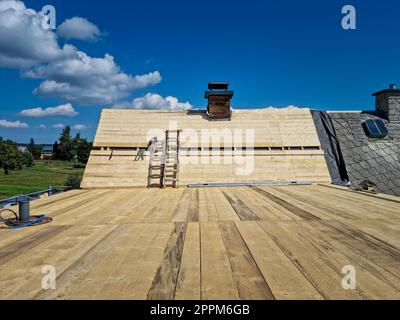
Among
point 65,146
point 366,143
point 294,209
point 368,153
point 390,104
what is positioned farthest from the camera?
point 65,146

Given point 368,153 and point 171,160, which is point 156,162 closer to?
point 171,160

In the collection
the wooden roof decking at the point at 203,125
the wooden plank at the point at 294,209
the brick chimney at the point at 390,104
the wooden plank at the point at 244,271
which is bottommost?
the wooden plank at the point at 244,271

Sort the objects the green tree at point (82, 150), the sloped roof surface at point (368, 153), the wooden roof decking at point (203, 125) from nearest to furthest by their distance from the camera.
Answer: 1. the wooden roof decking at point (203, 125)
2. the sloped roof surface at point (368, 153)
3. the green tree at point (82, 150)

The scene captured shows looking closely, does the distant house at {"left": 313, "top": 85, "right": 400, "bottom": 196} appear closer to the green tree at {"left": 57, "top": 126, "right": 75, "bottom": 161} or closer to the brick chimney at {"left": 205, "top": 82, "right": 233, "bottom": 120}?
the brick chimney at {"left": 205, "top": 82, "right": 233, "bottom": 120}

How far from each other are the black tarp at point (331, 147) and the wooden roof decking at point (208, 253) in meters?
6.71

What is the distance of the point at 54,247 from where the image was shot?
345 cm

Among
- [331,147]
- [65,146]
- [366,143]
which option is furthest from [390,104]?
[65,146]

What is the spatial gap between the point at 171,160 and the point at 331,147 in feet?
25.1

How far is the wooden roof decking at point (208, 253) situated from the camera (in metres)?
2.30

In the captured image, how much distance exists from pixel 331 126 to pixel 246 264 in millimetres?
13196

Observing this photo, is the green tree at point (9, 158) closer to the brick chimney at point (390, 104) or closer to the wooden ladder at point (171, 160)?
the wooden ladder at point (171, 160)

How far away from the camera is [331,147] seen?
13.2 metres

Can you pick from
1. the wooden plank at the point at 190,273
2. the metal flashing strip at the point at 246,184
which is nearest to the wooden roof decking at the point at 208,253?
the wooden plank at the point at 190,273

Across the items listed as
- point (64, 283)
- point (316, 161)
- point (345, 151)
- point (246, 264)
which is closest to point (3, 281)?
point (64, 283)
